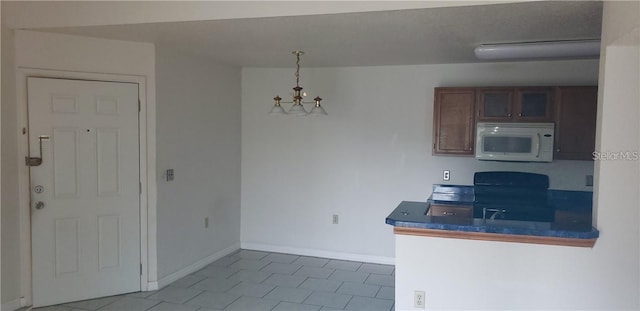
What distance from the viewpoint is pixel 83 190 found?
389 cm

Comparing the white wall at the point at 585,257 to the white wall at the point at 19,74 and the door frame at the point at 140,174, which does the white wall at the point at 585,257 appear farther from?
the white wall at the point at 19,74

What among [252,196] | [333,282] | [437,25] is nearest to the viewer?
[437,25]

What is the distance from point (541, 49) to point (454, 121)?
114cm

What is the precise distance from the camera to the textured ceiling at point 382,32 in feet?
9.44

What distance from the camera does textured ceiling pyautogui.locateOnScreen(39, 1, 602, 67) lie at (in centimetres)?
288

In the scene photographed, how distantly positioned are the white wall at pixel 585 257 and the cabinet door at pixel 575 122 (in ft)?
5.78

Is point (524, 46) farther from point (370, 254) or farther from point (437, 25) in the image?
point (370, 254)

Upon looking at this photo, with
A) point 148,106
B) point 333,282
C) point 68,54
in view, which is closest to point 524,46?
point 333,282

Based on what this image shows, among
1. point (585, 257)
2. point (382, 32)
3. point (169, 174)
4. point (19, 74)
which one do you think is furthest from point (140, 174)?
point (585, 257)

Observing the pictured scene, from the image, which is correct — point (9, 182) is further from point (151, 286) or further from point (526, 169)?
point (526, 169)

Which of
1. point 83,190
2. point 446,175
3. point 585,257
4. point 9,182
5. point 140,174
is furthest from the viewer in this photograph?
point 446,175

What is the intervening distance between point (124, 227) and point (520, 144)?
12.0 feet

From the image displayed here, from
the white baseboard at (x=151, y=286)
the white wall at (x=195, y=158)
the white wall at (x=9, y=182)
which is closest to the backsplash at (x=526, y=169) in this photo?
the white wall at (x=195, y=158)

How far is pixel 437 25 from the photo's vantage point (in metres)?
3.17
